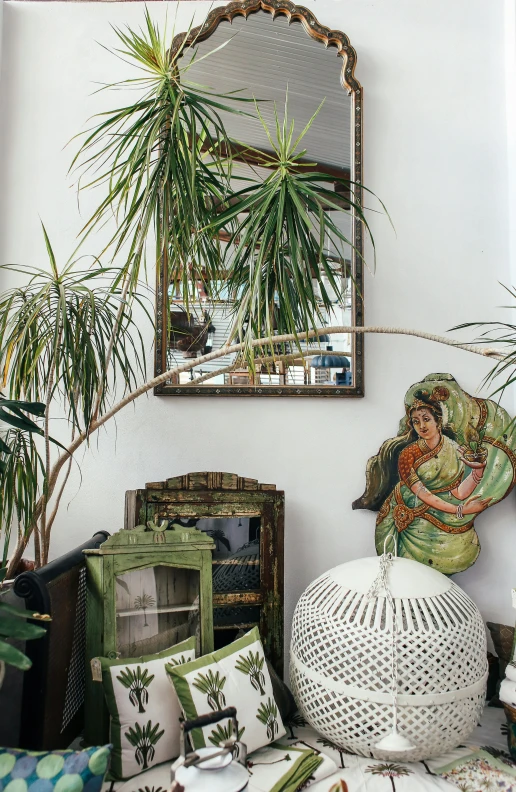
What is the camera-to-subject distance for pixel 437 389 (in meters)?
2.39

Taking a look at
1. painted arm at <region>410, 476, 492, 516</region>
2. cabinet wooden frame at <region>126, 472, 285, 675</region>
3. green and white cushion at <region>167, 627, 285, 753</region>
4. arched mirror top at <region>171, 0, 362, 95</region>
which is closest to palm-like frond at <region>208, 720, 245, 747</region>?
green and white cushion at <region>167, 627, 285, 753</region>

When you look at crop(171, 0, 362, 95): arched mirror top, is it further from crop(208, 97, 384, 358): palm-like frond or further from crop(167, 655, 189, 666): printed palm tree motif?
crop(167, 655, 189, 666): printed palm tree motif

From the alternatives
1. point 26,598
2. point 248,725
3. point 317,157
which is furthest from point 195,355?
point 248,725

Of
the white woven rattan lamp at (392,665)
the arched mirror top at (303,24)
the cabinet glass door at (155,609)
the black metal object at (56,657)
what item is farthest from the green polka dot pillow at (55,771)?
the arched mirror top at (303,24)

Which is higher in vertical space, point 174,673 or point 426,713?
point 174,673

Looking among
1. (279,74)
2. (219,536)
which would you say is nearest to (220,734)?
(219,536)

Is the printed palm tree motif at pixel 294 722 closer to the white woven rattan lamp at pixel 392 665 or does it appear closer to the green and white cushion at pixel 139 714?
the white woven rattan lamp at pixel 392 665

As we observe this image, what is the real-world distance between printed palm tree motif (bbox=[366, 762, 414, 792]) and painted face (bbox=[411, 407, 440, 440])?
3.53ft

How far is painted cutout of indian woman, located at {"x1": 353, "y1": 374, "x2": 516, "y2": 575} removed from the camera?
89.9 inches

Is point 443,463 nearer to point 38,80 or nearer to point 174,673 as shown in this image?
point 174,673

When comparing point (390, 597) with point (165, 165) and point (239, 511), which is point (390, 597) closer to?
point (239, 511)

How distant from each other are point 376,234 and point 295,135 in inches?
19.0

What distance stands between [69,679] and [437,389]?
156 cm

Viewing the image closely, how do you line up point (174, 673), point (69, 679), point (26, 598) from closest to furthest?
point (26, 598), point (174, 673), point (69, 679)
